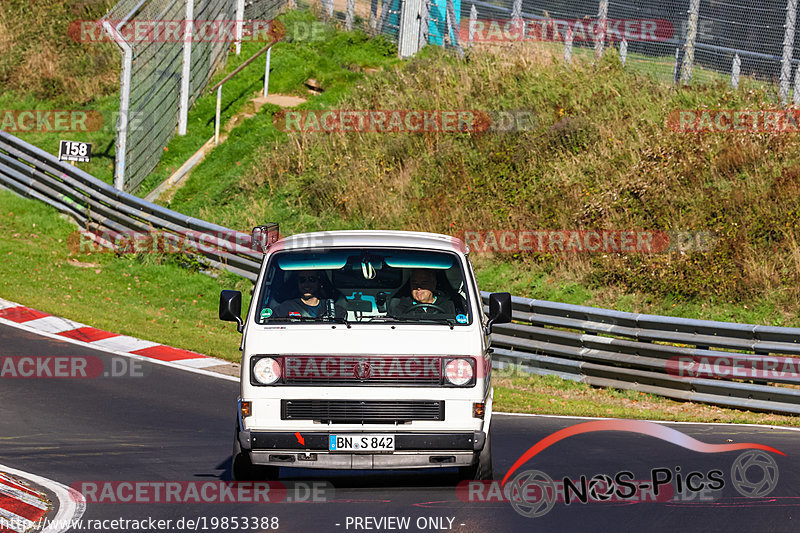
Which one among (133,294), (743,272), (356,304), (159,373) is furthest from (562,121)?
(356,304)

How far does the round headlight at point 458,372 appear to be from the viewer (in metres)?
8.09

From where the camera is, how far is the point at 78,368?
14.4 meters

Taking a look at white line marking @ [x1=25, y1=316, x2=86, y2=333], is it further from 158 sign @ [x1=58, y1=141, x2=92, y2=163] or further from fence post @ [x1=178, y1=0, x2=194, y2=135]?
fence post @ [x1=178, y1=0, x2=194, y2=135]

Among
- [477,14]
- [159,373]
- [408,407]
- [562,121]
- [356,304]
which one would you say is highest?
[477,14]

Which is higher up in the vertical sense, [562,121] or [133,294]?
[562,121]

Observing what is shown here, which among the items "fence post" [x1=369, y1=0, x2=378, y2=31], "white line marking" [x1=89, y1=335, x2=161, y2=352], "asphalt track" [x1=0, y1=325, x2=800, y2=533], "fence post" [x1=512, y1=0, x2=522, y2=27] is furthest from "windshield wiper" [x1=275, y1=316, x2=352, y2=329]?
"fence post" [x1=369, y1=0, x2=378, y2=31]

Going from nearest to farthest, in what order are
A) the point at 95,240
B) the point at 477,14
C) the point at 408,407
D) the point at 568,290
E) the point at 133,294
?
the point at 408,407
the point at 568,290
the point at 133,294
the point at 95,240
the point at 477,14

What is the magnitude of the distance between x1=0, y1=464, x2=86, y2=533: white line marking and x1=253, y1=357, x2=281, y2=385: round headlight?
165 centimetres

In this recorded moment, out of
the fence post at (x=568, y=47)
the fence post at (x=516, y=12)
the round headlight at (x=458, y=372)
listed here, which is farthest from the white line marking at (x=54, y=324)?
the fence post at (x=516, y=12)

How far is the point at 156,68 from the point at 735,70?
43.5ft

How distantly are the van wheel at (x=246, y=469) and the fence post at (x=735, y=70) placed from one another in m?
16.4

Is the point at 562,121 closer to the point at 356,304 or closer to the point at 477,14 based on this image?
the point at 477,14

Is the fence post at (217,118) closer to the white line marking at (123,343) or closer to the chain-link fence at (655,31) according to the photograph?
the chain-link fence at (655,31)

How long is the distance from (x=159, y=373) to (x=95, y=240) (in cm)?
918
